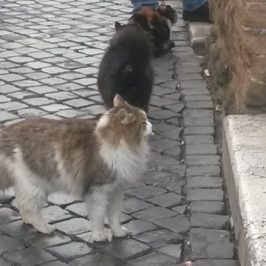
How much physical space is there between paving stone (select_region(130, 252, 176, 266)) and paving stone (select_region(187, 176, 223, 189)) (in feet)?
2.97

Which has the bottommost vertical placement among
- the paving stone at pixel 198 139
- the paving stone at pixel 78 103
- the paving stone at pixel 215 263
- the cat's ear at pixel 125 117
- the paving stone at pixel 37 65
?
the paving stone at pixel 215 263

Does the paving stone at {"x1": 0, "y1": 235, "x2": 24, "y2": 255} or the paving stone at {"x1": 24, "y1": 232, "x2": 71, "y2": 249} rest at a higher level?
the paving stone at {"x1": 0, "y1": 235, "x2": 24, "y2": 255}

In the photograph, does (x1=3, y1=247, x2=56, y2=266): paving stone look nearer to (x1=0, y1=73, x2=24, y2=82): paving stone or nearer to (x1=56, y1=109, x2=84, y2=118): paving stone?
→ (x1=56, y1=109, x2=84, y2=118): paving stone

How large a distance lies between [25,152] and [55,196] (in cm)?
67

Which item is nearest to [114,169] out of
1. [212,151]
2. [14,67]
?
[212,151]

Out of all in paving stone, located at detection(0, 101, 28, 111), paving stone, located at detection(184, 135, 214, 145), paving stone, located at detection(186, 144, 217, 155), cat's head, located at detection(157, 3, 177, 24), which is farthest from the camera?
cat's head, located at detection(157, 3, 177, 24)

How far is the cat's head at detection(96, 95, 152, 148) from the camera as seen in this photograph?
411cm

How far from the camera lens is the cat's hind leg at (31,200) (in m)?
4.31

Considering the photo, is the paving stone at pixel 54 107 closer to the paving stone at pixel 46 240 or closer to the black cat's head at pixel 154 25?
the black cat's head at pixel 154 25

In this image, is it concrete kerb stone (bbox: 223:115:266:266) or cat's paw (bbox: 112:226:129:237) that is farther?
cat's paw (bbox: 112:226:129:237)

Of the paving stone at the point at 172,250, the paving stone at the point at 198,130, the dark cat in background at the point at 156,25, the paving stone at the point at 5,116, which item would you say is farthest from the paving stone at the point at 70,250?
the dark cat in background at the point at 156,25

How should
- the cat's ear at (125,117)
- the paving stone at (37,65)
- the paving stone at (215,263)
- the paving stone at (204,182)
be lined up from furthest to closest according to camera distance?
the paving stone at (37,65)
the paving stone at (204,182)
the cat's ear at (125,117)
the paving stone at (215,263)

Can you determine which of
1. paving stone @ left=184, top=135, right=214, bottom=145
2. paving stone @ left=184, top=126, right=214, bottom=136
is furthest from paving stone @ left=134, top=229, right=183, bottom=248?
paving stone @ left=184, top=126, right=214, bottom=136

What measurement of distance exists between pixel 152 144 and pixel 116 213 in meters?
1.46
